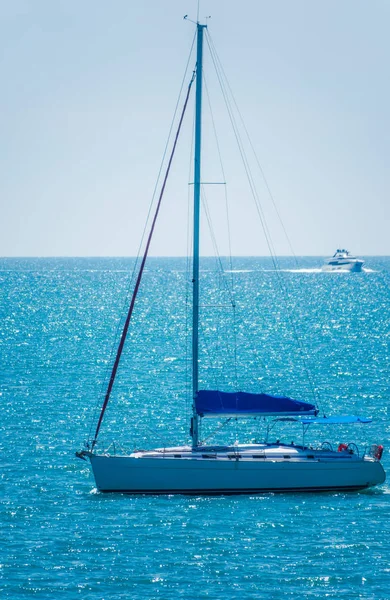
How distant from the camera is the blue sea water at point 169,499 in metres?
29.1

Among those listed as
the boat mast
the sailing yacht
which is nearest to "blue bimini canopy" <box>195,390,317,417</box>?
the sailing yacht

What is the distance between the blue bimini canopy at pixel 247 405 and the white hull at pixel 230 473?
1734mm

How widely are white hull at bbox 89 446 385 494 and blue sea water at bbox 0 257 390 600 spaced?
46cm

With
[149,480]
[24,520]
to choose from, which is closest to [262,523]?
[149,480]

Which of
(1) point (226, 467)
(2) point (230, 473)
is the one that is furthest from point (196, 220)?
(2) point (230, 473)

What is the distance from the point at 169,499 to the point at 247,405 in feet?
15.4

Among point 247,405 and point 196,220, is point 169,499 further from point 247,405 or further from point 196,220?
point 196,220

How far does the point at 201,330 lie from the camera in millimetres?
105500

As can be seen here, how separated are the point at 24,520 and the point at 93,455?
360 cm

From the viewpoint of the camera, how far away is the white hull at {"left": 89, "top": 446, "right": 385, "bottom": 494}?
36.6 meters

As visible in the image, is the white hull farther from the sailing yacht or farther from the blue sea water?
the blue sea water

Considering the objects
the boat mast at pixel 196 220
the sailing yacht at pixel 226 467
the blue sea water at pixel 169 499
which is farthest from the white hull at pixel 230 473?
the boat mast at pixel 196 220

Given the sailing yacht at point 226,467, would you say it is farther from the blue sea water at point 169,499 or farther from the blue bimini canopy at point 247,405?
the blue sea water at point 169,499

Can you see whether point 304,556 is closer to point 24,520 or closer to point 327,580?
point 327,580
